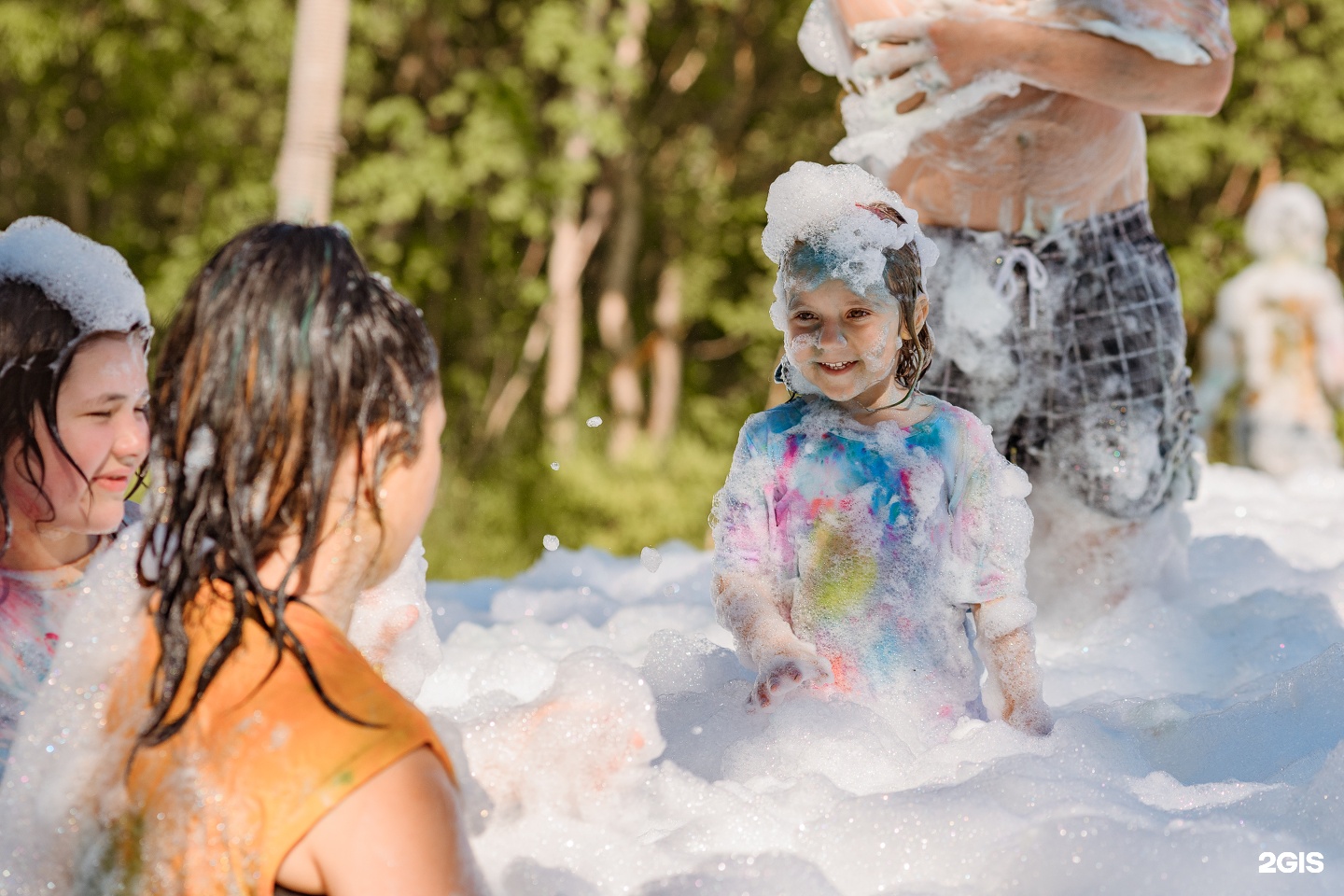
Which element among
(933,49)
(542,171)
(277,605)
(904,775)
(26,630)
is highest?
(542,171)

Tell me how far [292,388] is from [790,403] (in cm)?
148

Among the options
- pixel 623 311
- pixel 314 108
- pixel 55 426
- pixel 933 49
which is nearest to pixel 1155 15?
pixel 933 49

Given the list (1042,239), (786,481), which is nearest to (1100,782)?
(786,481)

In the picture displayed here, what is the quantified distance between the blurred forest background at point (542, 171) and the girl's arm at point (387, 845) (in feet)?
26.8

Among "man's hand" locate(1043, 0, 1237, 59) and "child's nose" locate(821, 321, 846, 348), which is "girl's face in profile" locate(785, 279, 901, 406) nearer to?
"child's nose" locate(821, 321, 846, 348)

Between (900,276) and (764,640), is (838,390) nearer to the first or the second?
(900,276)

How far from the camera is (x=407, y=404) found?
1614mm

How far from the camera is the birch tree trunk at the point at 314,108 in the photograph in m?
7.71

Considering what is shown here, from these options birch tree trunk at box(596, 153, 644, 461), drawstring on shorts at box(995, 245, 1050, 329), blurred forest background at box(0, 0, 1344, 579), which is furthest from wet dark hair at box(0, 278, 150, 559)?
birch tree trunk at box(596, 153, 644, 461)

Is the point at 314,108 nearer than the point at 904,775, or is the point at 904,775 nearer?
the point at 904,775

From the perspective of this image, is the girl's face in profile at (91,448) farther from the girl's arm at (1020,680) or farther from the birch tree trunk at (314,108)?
the birch tree trunk at (314,108)

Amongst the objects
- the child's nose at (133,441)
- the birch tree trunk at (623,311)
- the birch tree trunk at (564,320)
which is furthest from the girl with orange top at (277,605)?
the birch tree trunk at (623,311)

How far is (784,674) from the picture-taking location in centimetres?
238

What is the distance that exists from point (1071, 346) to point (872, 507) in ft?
3.80
